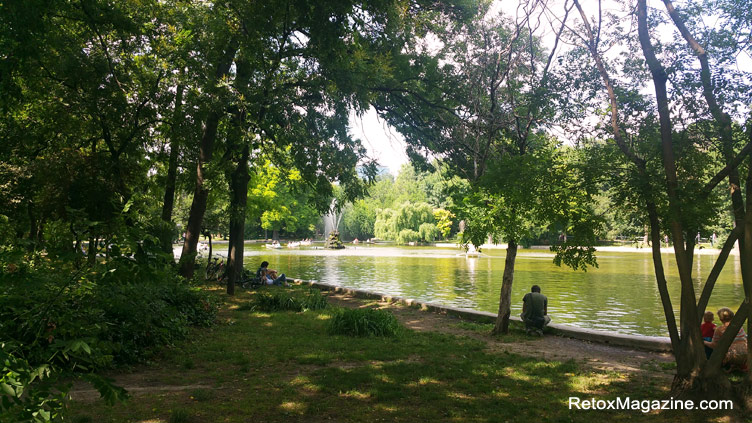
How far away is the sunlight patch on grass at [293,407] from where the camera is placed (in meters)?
5.08

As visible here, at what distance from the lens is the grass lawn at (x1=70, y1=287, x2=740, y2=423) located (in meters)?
5.03

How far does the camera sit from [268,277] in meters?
17.4

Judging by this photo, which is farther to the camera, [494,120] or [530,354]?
[494,120]

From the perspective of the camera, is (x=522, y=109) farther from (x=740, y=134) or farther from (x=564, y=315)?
(x=564, y=315)

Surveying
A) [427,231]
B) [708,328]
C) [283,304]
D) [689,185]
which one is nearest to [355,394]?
[689,185]

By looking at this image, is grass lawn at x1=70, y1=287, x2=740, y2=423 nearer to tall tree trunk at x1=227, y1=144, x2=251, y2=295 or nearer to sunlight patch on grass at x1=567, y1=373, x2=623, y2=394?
sunlight patch on grass at x1=567, y1=373, x2=623, y2=394

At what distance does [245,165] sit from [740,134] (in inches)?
437

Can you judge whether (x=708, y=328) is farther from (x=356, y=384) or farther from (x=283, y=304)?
(x=283, y=304)

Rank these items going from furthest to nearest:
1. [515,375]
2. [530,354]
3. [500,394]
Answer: [530,354] → [515,375] → [500,394]

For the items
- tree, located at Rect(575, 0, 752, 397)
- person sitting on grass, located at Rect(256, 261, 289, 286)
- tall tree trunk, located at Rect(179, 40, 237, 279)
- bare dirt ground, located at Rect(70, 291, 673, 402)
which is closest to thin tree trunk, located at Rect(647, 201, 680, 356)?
tree, located at Rect(575, 0, 752, 397)

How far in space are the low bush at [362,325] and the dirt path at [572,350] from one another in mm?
1088

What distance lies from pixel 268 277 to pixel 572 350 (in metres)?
11.3

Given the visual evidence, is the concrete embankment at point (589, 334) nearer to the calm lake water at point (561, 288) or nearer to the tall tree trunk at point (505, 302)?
the tall tree trunk at point (505, 302)

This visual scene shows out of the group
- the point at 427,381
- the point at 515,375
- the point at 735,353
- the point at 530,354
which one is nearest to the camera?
the point at 427,381
